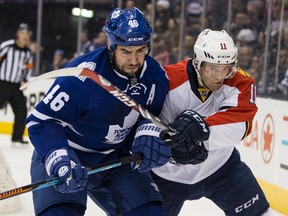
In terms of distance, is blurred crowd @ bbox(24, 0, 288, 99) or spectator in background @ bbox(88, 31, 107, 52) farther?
spectator in background @ bbox(88, 31, 107, 52)

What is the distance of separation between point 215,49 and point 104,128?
0.58 metres

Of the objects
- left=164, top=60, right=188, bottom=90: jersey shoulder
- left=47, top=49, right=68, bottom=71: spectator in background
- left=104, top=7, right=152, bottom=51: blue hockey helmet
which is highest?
left=104, top=7, right=152, bottom=51: blue hockey helmet

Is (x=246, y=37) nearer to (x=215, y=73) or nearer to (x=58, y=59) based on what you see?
(x=58, y=59)

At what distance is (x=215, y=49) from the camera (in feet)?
9.84

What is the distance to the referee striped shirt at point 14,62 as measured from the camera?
8.09 m

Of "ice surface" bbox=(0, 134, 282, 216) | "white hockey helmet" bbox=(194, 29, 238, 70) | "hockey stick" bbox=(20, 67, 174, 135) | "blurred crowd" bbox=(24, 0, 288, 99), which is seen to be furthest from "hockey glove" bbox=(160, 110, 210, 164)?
"blurred crowd" bbox=(24, 0, 288, 99)

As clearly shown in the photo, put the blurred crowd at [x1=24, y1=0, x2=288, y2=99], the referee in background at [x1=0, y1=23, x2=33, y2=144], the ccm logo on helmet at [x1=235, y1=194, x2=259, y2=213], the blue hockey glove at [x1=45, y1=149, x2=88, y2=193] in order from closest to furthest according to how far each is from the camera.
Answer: the blue hockey glove at [x1=45, y1=149, x2=88, y2=193] < the ccm logo on helmet at [x1=235, y1=194, x2=259, y2=213] < the blurred crowd at [x1=24, y1=0, x2=288, y2=99] < the referee in background at [x1=0, y1=23, x2=33, y2=144]

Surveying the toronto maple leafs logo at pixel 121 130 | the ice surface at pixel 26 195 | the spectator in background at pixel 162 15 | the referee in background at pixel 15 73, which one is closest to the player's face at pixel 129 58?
the toronto maple leafs logo at pixel 121 130

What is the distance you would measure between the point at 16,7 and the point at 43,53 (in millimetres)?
685

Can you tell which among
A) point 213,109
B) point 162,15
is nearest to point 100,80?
point 213,109

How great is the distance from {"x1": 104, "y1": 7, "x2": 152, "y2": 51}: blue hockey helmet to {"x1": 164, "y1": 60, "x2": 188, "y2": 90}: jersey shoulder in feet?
1.07

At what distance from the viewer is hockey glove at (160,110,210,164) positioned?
2848 millimetres

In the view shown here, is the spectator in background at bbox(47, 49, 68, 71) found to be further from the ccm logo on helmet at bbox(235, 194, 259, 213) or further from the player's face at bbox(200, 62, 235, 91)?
the player's face at bbox(200, 62, 235, 91)

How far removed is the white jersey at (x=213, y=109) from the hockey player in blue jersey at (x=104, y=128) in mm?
137
